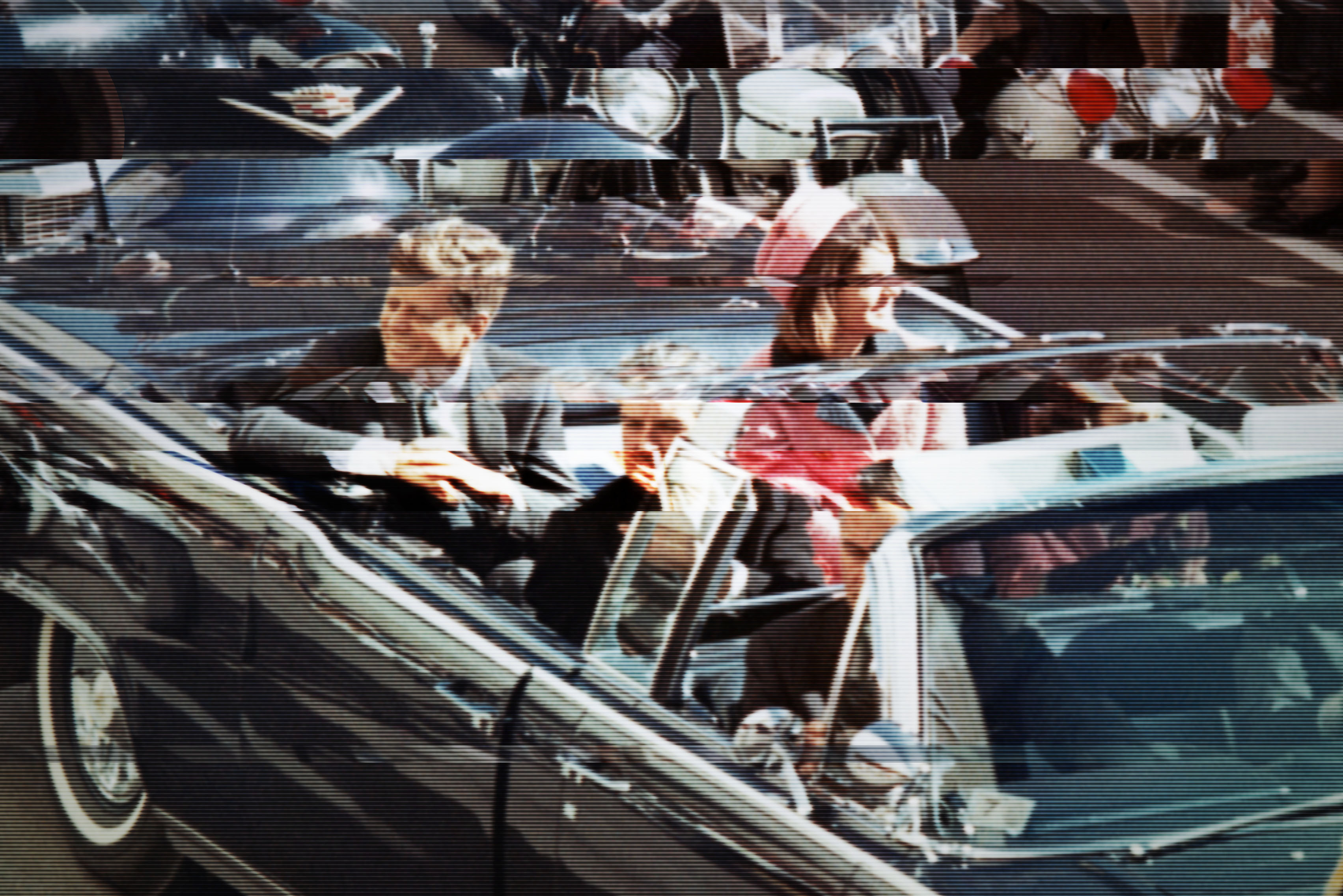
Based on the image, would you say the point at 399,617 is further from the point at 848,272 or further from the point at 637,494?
the point at 848,272

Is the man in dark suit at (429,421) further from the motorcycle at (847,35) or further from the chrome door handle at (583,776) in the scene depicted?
the motorcycle at (847,35)

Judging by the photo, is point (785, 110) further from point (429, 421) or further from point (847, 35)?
point (429, 421)

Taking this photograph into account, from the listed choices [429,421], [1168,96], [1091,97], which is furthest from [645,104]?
[1168,96]

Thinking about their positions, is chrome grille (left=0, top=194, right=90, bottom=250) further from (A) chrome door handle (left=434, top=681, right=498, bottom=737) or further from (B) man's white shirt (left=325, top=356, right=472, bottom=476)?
(A) chrome door handle (left=434, top=681, right=498, bottom=737)

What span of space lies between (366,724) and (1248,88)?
199 cm

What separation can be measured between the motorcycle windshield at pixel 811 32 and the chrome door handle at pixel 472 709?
1.24 meters

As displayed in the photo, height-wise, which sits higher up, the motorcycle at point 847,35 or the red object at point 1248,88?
the motorcycle at point 847,35

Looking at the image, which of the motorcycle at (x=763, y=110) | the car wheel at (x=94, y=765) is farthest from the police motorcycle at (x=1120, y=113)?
the car wheel at (x=94, y=765)

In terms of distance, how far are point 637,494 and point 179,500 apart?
2.67ft

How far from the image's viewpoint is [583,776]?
171 cm

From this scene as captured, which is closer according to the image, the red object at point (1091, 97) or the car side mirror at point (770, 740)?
the car side mirror at point (770, 740)

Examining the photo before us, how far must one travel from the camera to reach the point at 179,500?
1.76m

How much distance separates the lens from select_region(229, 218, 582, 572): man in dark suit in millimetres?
1756

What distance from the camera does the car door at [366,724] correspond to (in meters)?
1.72
